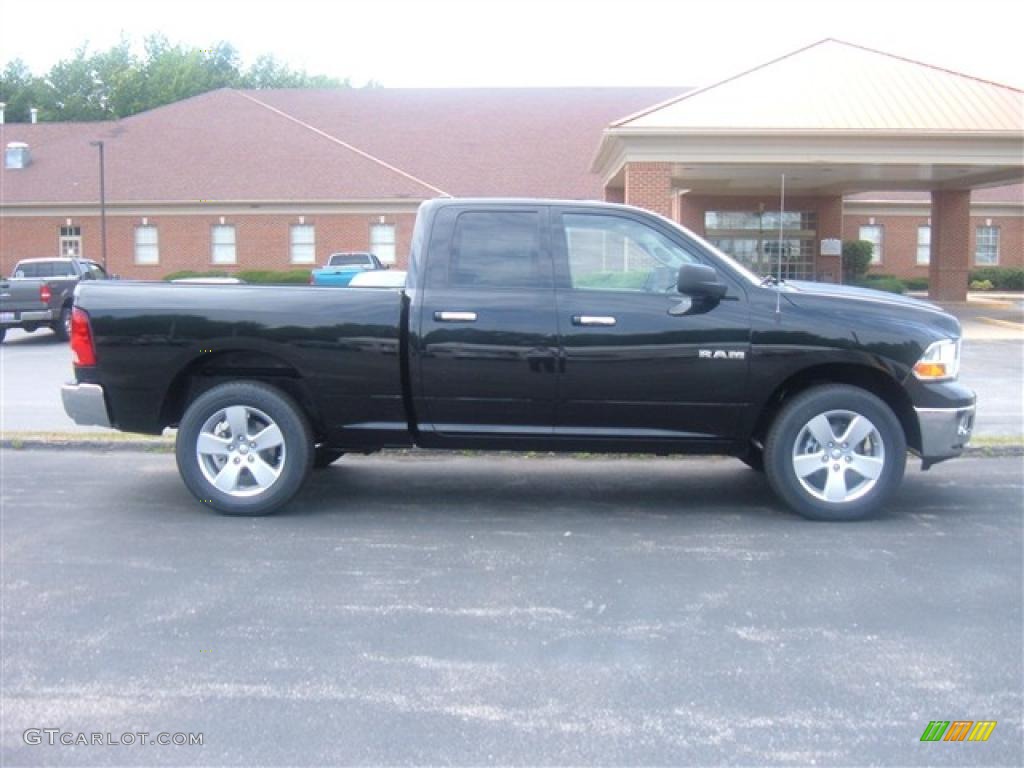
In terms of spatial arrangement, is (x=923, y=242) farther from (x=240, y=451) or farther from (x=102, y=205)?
(x=240, y=451)

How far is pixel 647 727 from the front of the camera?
4.14 m

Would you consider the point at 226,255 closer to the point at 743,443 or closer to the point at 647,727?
the point at 743,443

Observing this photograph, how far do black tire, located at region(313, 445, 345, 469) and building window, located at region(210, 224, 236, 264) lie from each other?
3223 centimetres

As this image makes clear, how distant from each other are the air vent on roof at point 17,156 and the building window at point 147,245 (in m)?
5.99

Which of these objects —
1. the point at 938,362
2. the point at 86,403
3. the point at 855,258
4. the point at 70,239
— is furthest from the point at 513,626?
the point at 70,239

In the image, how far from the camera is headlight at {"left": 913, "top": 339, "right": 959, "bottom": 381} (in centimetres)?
691

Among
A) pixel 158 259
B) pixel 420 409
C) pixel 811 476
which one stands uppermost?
pixel 158 259

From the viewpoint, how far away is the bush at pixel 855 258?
38719 mm

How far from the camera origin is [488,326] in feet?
22.8

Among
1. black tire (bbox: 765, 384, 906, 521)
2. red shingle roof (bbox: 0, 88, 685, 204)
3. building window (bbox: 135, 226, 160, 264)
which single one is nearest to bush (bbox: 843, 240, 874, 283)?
red shingle roof (bbox: 0, 88, 685, 204)

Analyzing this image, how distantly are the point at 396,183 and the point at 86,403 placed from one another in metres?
31.9

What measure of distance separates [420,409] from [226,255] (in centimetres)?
3422

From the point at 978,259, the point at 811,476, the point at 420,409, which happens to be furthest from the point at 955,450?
the point at 978,259

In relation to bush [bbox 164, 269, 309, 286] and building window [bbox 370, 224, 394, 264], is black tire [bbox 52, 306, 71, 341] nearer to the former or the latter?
bush [bbox 164, 269, 309, 286]
